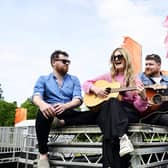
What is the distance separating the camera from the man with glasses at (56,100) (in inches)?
120

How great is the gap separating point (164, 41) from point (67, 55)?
2.03 m

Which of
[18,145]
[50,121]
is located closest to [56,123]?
[50,121]

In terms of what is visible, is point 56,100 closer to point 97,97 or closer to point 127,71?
point 97,97

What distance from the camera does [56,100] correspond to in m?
3.31

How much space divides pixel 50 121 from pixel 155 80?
1.15 metres

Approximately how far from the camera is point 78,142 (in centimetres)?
305

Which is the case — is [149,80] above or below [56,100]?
above

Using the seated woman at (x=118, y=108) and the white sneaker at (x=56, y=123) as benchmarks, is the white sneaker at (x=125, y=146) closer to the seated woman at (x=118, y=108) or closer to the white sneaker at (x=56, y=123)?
the seated woman at (x=118, y=108)

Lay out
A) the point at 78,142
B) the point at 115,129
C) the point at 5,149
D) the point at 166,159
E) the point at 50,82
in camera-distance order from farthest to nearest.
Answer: the point at 5,149
the point at 166,159
the point at 50,82
the point at 78,142
the point at 115,129

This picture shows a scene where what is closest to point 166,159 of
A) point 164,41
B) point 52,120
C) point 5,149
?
point 52,120

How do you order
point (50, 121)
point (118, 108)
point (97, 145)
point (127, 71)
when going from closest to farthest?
point (118, 108) → point (97, 145) → point (50, 121) → point (127, 71)

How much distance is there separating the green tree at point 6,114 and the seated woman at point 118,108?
22.2 meters

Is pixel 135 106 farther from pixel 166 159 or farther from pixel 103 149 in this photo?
pixel 166 159

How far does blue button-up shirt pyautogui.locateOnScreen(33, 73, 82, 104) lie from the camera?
3303 millimetres
